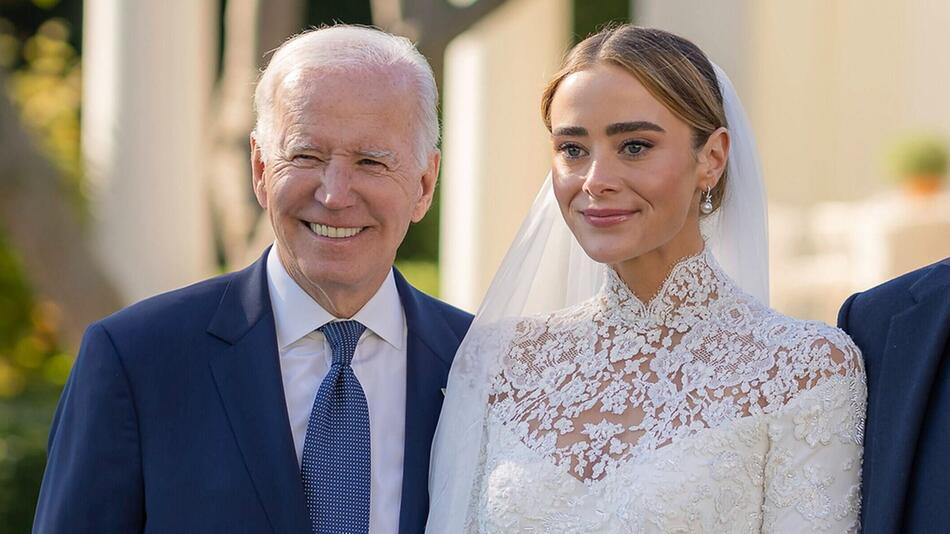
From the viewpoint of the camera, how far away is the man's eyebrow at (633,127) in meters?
3.25

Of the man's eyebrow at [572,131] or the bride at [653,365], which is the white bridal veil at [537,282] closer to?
the bride at [653,365]

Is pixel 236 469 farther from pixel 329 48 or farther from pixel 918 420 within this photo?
pixel 918 420

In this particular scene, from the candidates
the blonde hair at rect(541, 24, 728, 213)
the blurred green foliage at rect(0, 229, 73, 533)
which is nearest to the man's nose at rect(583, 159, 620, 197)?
the blonde hair at rect(541, 24, 728, 213)

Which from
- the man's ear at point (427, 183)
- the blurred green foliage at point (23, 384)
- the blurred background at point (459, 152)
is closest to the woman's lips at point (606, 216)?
the man's ear at point (427, 183)

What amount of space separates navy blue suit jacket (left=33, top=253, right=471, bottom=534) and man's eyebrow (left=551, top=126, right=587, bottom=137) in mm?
710

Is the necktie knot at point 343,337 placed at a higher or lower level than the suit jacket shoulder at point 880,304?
lower

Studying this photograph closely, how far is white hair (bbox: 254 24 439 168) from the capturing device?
131 inches

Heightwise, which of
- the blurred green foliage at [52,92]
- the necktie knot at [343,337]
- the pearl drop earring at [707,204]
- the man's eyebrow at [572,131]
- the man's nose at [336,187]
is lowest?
the necktie knot at [343,337]

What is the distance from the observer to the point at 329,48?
334 cm

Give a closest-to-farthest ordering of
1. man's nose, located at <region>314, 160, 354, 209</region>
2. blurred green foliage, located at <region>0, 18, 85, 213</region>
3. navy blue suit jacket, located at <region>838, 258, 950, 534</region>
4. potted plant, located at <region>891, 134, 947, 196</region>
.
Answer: navy blue suit jacket, located at <region>838, 258, 950, 534</region>
man's nose, located at <region>314, 160, 354, 209</region>
potted plant, located at <region>891, 134, 947, 196</region>
blurred green foliage, located at <region>0, 18, 85, 213</region>

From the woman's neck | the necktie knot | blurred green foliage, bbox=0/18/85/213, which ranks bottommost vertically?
the necktie knot

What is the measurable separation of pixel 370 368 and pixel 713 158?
908 mm

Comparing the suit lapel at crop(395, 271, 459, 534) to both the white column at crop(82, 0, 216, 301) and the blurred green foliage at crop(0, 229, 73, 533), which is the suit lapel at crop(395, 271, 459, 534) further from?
the white column at crop(82, 0, 216, 301)

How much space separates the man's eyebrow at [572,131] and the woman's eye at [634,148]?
3.9 inches
